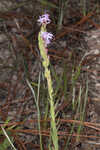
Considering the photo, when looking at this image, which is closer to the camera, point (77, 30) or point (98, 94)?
point (98, 94)

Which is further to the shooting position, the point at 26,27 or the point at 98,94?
the point at 26,27

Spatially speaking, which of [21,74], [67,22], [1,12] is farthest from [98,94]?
[1,12]

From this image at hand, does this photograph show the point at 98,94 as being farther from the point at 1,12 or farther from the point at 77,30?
the point at 1,12

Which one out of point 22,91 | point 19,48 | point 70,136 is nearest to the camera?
point 70,136

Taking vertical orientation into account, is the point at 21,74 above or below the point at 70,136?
above

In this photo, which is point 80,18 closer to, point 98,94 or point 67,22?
point 67,22

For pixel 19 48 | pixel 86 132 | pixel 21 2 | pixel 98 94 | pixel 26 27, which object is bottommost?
pixel 86 132

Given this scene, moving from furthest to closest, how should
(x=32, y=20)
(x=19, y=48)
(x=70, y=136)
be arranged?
(x=32, y=20) < (x=19, y=48) < (x=70, y=136)

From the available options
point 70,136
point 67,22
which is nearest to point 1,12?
point 67,22

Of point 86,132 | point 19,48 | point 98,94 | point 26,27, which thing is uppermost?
point 26,27
